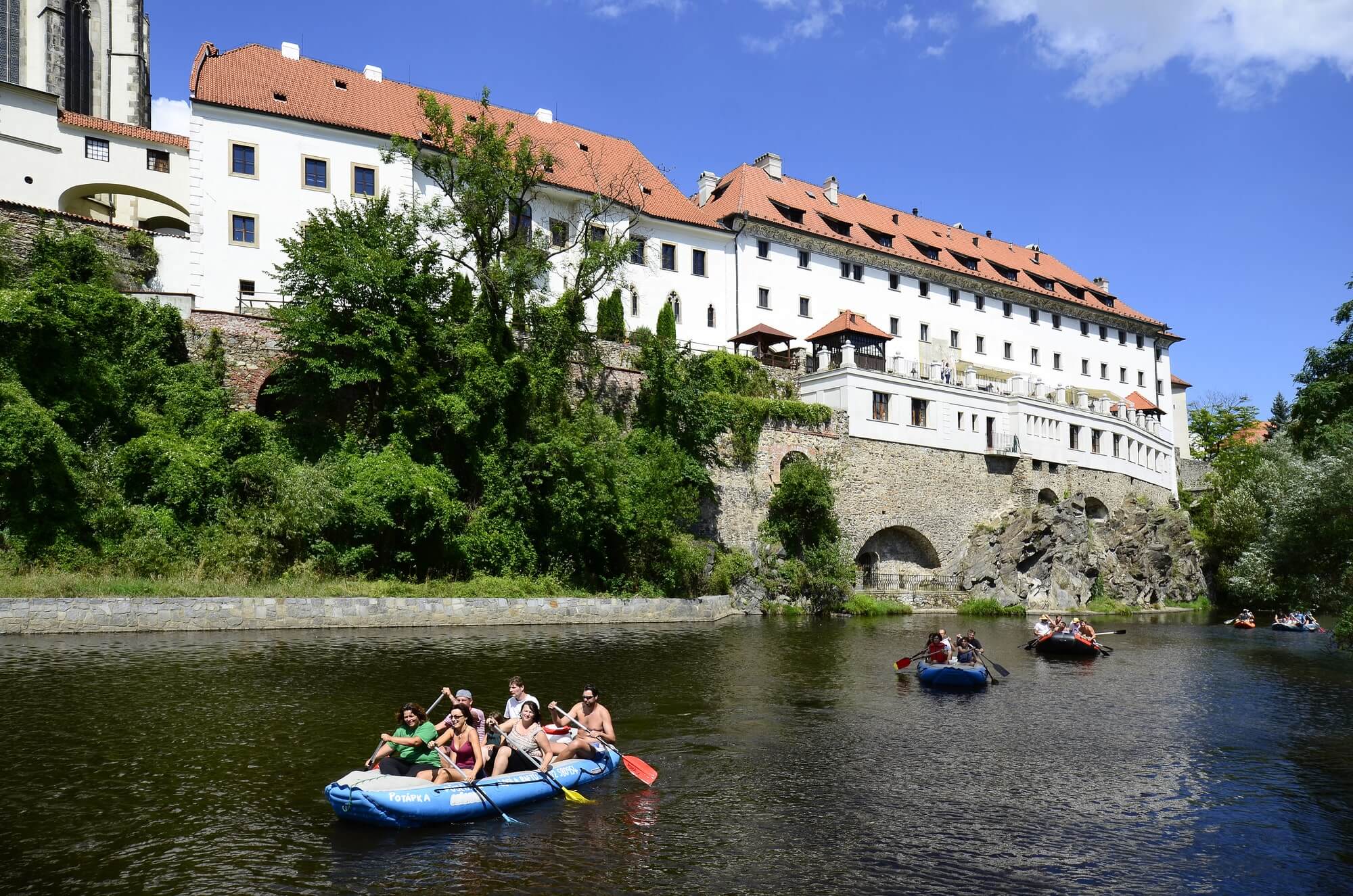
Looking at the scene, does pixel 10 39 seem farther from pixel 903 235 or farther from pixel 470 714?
pixel 470 714

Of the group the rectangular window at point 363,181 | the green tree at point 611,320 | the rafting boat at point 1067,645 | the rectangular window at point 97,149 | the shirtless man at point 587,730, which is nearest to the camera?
the shirtless man at point 587,730

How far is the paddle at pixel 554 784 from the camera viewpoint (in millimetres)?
13078

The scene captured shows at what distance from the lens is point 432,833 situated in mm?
11570

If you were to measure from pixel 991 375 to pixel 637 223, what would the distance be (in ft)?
77.1

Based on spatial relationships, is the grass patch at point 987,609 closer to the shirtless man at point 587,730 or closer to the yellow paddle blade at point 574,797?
the shirtless man at point 587,730

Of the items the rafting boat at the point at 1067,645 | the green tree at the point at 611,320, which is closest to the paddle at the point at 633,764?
the rafting boat at the point at 1067,645

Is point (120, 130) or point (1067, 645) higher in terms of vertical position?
point (120, 130)

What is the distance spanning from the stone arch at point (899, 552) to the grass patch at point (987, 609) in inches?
114

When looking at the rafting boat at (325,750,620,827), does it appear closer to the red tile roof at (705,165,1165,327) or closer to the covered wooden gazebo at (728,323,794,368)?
the covered wooden gazebo at (728,323,794,368)

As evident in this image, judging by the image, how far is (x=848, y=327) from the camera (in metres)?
48.2

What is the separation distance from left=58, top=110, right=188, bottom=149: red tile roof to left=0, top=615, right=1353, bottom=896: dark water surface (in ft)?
85.7

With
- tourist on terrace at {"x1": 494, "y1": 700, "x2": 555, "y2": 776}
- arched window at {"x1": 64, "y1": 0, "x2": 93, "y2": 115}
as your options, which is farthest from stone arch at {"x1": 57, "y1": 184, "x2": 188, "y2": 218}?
tourist on terrace at {"x1": 494, "y1": 700, "x2": 555, "y2": 776}

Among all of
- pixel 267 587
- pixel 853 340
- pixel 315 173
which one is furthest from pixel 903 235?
pixel 267 587

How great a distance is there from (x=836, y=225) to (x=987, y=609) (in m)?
22.8
